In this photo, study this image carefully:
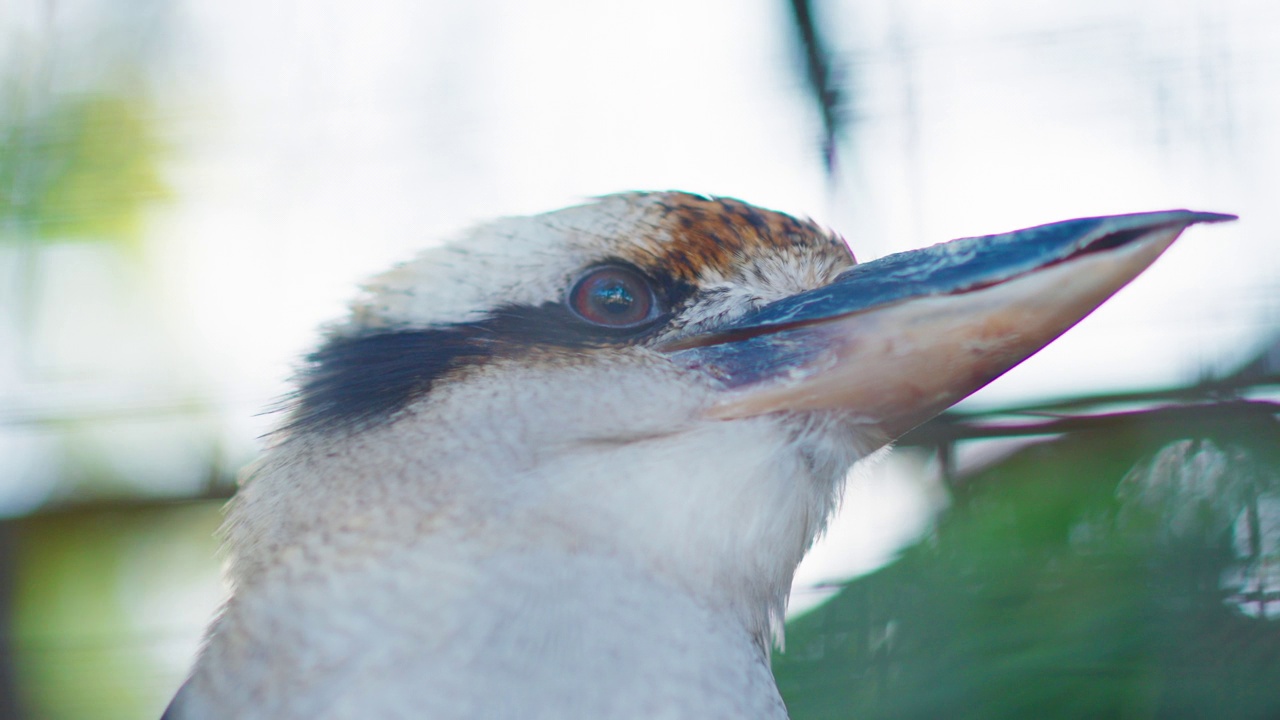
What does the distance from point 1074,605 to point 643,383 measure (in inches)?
24.0

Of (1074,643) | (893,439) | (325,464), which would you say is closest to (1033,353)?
(893,439)

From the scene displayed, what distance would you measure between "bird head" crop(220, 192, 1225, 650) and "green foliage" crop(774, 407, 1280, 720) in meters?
0.43

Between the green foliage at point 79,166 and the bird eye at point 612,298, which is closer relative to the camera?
the bird eye at point 612,298

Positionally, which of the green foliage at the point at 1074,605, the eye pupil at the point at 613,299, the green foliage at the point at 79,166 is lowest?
the green foliage at the point at 1074,605

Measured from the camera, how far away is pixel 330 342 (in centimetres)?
62

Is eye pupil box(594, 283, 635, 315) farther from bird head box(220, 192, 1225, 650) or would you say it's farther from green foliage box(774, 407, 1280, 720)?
green foliage box(774, 407, 1280, 720)

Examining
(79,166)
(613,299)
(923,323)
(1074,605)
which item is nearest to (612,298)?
(613,299)

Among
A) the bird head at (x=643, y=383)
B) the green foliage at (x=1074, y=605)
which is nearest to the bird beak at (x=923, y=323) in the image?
the bird head at (x=643, y=383)

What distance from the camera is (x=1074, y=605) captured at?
0.94 m

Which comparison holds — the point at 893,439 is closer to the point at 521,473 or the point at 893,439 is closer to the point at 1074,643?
the point at 521,473

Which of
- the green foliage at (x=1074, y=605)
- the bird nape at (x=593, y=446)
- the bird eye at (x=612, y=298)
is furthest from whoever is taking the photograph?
the green foliage at (x=1074, y=605)

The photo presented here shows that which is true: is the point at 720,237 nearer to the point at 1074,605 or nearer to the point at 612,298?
the point at 612,298

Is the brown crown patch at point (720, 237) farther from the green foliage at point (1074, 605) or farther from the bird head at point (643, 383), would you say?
the green foliage at point (1074, 605)

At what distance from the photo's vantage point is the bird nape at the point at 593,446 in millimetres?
472
